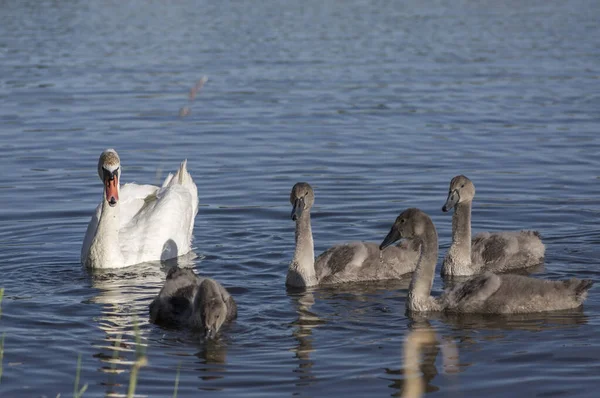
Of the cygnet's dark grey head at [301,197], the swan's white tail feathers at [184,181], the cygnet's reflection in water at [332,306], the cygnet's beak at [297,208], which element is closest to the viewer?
the cygnet's reflection in water at [332,306]

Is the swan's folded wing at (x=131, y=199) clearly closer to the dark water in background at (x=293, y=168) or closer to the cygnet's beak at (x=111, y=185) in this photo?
the dark water in background at (x=293, y=168)

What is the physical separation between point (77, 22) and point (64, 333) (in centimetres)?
2639

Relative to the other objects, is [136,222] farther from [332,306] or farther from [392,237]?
[392,237]

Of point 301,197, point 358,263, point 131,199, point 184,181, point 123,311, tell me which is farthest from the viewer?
point 184,181

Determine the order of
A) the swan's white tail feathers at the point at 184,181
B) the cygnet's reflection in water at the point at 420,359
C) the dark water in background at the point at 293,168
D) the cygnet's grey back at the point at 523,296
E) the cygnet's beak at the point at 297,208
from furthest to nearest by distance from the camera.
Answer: the swan's white tail feathers at the point at 184,181 < the cygnet's beak at the point at 297,208 < the cygnet's grey back at the point at 523,296 < the dark water in background at the point at 293,168 < the cygnet's reflection in water at the point at 420,359

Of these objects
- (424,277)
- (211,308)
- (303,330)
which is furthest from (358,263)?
(211,308)

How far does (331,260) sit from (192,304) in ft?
6.93

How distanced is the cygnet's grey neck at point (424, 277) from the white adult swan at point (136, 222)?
3.55 meters

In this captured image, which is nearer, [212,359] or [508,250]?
[212,359]

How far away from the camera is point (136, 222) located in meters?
13.7

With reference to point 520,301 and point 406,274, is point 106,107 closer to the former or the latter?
point 406,274

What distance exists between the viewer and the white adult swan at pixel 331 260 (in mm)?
11469

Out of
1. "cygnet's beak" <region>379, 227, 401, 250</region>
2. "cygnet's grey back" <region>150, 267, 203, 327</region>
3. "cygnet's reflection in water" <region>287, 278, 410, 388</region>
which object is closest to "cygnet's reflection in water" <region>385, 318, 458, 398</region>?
"cygnet's reflection in water" <region>287, 278, 410, 388</region>

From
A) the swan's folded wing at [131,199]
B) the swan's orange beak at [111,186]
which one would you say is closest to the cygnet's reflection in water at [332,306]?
the swan's orange beak at [111,186]
